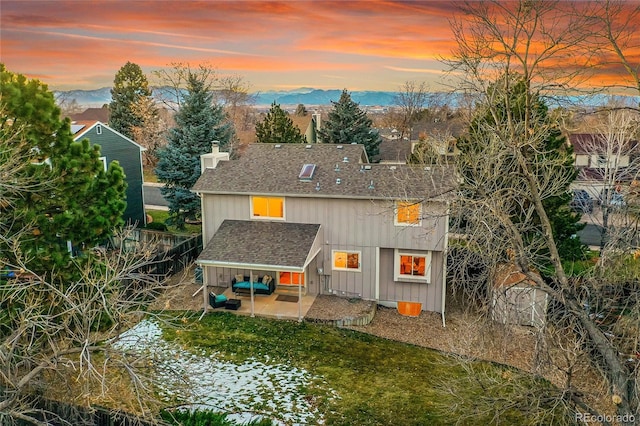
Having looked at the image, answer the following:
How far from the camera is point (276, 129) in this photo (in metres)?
32.0

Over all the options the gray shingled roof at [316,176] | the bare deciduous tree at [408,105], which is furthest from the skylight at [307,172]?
the bare deciduous tree at [408,105]

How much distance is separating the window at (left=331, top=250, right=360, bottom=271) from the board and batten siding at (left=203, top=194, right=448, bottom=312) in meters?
0.15

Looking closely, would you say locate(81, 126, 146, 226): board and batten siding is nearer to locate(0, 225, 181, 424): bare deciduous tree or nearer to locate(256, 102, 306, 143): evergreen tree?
locate(256, 102, 306, 143): evergreen tree

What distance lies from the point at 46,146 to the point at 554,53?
1218 centimetres

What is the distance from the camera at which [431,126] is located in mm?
45062

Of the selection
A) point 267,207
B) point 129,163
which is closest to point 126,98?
point 129,163

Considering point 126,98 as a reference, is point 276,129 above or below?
below

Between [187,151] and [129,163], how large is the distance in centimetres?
327

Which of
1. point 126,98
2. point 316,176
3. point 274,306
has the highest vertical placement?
point 126,98

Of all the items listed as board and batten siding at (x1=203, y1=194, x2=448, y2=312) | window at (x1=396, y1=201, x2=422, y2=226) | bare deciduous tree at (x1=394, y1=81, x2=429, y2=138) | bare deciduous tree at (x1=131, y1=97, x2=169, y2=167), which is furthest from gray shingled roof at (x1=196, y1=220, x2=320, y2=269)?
bare deciduous tree at (x1=394, y1=81, x2=429, y2=138)

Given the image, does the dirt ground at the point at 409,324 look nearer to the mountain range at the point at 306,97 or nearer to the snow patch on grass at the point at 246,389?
the snow patch on grass at the point at 246,389

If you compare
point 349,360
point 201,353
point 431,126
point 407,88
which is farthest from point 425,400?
point 407,88

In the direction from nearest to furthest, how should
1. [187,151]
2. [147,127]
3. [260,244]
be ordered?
[260,244]
[187,151]
[147,127]

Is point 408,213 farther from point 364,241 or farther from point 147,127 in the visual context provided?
point 147,127
